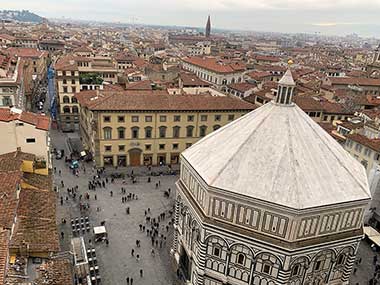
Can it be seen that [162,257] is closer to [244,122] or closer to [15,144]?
[244,122]

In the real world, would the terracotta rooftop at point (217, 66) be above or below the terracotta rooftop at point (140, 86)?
above

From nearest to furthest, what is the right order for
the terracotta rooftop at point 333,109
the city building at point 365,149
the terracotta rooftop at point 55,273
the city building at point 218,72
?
the terracotta rooftop at point 55,273, the city building at point 365,149, the terracotta rooftop at point 333,109, the city building at point 218,72

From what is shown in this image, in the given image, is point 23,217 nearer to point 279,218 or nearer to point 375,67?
point 279,218

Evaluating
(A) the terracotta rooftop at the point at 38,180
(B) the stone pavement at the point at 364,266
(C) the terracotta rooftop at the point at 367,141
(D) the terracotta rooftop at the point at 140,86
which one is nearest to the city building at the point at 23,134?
(A) the terracotta rooftop at the point at 38,180

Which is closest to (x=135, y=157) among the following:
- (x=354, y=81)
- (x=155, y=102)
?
(x=155, y=102)

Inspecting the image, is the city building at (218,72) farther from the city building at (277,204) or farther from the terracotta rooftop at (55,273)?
the terracotta rooftop at (55,273)

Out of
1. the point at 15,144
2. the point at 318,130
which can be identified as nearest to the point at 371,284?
the point at 318,130

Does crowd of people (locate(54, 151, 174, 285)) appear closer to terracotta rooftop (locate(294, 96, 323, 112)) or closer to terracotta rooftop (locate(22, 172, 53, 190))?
terracotta rooftop (locate(22, 172, 53, 190))

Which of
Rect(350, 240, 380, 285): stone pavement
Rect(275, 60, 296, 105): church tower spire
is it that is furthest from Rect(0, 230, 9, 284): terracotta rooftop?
Rect(350, 240, 380, 285): stone pavement
